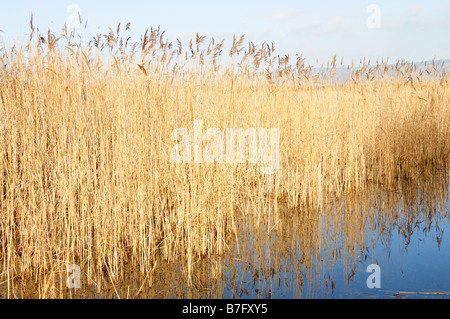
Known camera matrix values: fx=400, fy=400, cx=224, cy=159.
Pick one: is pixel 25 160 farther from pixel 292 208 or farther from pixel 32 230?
pixel 292 208

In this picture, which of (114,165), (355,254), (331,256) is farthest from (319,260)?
(114,165)

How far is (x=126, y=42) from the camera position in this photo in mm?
3111

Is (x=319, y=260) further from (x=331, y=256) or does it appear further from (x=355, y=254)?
(x=355, y=254)

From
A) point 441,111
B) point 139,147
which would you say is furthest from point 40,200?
point 441,111

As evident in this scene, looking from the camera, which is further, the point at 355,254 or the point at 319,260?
the point at 355,254

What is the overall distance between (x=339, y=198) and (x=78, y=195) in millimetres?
2860

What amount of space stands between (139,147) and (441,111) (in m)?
5.46

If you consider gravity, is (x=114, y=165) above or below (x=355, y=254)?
above
